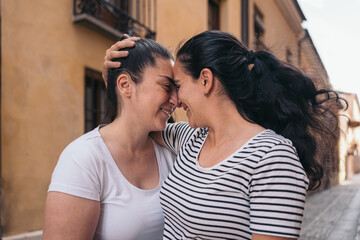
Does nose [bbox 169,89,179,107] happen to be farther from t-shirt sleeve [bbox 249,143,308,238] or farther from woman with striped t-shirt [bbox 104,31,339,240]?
t-shirt sleeve [bbox 249,143,308,238]

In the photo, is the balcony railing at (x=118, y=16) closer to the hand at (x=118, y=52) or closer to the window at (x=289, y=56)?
the hand at (x=118, y=52)

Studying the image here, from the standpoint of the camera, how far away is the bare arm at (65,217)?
163 centimetres

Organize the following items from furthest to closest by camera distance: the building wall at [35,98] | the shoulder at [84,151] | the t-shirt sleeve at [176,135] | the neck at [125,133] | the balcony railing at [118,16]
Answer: the balcony railing at [118,16], the building wall at [35,98], the t-shirt sleeve at [176,135], the neck at [125,133], the shoulder at [84,151]

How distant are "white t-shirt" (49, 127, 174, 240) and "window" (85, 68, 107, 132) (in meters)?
3.62

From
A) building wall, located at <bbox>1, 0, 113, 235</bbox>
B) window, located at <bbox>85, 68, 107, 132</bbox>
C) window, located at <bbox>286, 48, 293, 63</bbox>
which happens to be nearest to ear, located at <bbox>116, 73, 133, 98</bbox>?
window, located at <bbox>286, 48, 293, 63</bbox>

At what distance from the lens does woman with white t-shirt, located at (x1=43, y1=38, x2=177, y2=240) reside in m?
1.65

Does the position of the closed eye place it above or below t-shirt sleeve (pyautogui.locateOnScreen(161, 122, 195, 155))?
above

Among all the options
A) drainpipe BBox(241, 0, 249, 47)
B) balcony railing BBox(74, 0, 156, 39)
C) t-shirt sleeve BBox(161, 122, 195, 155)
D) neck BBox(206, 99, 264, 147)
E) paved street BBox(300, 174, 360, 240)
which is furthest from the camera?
drainpipe BBox(241, 0, 249, 47)

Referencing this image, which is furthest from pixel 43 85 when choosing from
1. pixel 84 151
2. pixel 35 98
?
pixel 84 151

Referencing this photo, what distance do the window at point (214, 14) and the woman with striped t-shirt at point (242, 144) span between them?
8.45 m

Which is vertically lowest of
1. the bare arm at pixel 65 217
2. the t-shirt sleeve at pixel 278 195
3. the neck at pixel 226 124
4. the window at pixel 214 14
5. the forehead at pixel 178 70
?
the bare arm at pixel 65 217

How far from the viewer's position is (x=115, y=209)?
1800 millimetres

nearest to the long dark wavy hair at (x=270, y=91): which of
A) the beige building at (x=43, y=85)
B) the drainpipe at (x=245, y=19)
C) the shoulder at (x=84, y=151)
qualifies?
the shoulder at (x=84, y=151)

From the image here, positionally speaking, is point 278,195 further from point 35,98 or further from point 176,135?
point 35,98
